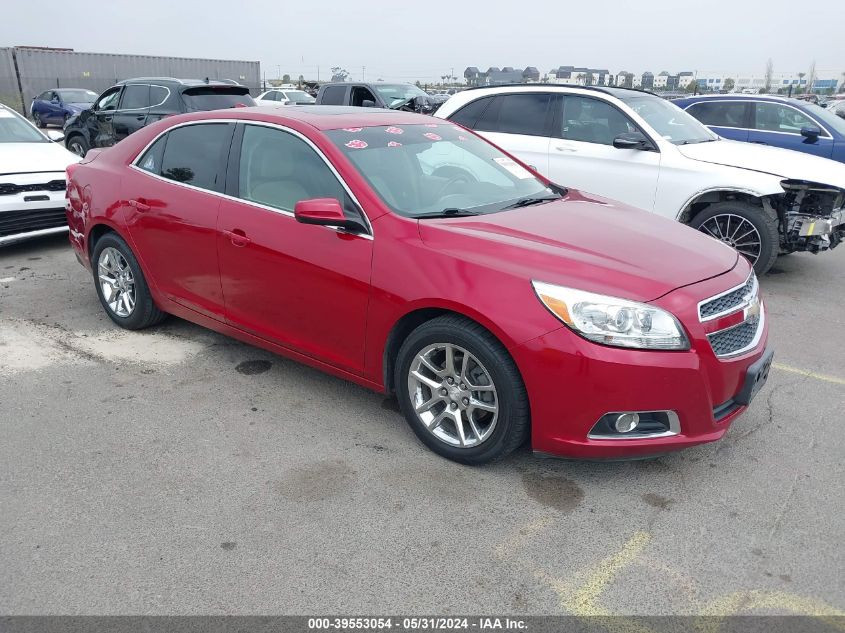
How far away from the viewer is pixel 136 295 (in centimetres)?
489

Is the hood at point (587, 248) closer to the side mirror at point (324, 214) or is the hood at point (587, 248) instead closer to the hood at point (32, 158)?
the side mirror at point (324, 214)

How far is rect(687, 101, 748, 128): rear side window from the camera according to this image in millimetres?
10742

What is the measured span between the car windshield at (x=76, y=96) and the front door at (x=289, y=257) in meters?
22.1

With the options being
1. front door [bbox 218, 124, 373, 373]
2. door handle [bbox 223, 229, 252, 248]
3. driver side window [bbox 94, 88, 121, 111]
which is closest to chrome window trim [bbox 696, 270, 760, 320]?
front door [bbox 218, 124, 373, 373]

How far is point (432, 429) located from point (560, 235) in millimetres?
1153

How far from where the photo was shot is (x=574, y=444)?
3.00 metres

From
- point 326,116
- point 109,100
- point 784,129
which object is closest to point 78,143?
point 109,100

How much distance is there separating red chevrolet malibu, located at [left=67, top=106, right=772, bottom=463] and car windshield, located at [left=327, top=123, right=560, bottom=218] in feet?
0.05

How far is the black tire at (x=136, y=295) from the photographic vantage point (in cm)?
481

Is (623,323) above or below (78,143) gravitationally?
above

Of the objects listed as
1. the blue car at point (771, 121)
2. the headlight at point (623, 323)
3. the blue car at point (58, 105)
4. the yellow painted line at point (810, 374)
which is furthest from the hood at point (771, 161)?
the blue car at point (58, 105)

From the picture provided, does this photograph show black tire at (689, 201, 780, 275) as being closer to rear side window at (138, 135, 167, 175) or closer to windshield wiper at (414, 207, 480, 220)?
windshield wiper at (414, 207, 480, 220)

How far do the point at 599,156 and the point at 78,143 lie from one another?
1072 cm

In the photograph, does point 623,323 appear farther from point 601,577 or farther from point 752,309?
point 601,577
